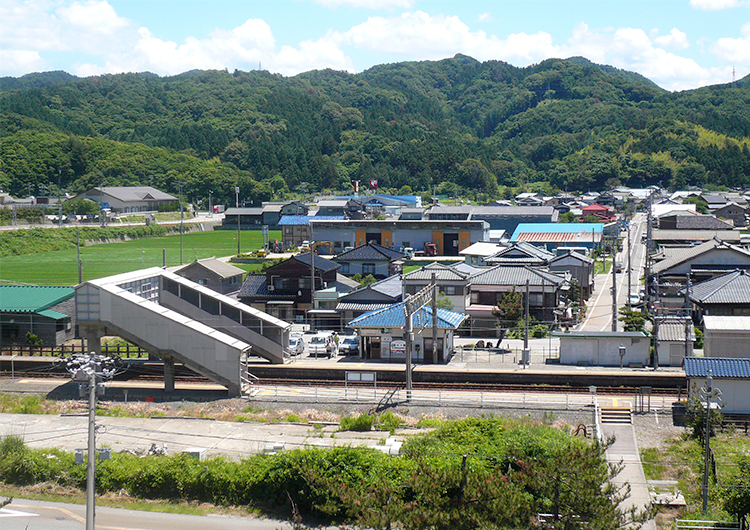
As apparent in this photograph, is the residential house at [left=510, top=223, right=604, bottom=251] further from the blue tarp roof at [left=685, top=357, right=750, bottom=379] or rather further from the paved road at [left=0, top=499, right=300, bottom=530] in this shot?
the paved road at [left=0, top=499, right=300, bottom=530]

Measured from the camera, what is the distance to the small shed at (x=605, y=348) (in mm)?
20031

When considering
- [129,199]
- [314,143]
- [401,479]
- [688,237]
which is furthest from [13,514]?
[314,143]

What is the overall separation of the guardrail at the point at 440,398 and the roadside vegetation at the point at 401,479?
2.86m

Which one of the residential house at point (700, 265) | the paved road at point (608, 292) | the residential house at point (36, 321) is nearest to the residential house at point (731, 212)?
the paved road at point (608, 292)

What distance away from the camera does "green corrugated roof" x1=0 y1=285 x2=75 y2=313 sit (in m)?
23.0

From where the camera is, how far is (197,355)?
57.5 ft

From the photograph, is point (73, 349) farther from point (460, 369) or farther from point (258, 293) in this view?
point (460, 369)

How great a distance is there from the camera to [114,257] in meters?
47.0

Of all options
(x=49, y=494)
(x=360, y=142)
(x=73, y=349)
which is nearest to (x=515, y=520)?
(x=49, y=494)

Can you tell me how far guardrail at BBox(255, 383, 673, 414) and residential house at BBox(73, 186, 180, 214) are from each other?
58.6 m

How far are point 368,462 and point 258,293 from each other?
61.1 feet

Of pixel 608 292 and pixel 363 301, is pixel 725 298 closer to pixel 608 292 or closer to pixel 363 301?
pixel 608 292

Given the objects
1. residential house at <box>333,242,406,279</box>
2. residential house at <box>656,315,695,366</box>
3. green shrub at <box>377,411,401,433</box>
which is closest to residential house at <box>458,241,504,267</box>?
residential house at <box>333,242,406,279</box>

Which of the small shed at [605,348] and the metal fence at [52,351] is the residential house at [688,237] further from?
the metal fence at [52,351]
